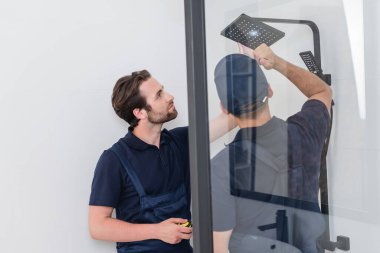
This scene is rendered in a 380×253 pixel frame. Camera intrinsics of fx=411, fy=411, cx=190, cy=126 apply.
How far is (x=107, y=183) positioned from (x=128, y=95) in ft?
1.08

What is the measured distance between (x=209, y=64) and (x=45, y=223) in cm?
97

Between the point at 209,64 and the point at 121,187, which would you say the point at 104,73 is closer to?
the point at 121,187

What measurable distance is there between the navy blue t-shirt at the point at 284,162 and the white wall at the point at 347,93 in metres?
0.03

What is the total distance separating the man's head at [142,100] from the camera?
150cm

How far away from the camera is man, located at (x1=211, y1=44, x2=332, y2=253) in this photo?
0.84 meters

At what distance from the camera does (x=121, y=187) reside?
1409 millimetres

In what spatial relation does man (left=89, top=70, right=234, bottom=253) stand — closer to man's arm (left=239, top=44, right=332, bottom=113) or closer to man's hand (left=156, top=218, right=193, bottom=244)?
man's hand (left=156, top=218, right=193, bottom=244)

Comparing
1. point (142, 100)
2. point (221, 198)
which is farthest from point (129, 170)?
point (221, 198)

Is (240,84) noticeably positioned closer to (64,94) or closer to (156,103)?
(156,103)

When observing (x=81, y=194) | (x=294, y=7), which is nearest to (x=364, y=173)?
(x=294, y=7)

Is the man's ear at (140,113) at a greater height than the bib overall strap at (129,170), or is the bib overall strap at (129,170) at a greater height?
the man's ear at (140,113)

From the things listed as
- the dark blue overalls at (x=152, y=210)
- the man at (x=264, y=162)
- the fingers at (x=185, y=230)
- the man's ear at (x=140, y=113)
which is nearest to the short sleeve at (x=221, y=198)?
the man at (x=264, y=162)

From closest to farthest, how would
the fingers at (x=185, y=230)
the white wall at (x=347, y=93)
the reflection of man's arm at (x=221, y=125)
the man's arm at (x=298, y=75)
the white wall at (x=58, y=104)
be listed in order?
1. the white wall at (x=347, y=93)
2. the man's arm at (x=298, y=75)
3. the reflection of man's arm at (x=221, y=125)
4. the fingers at (x=185, y=230)
5. the white wall at (x=58, y=104)

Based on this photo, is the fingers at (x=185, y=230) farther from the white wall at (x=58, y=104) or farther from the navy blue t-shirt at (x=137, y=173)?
the white wall at (x=58, y=104)
